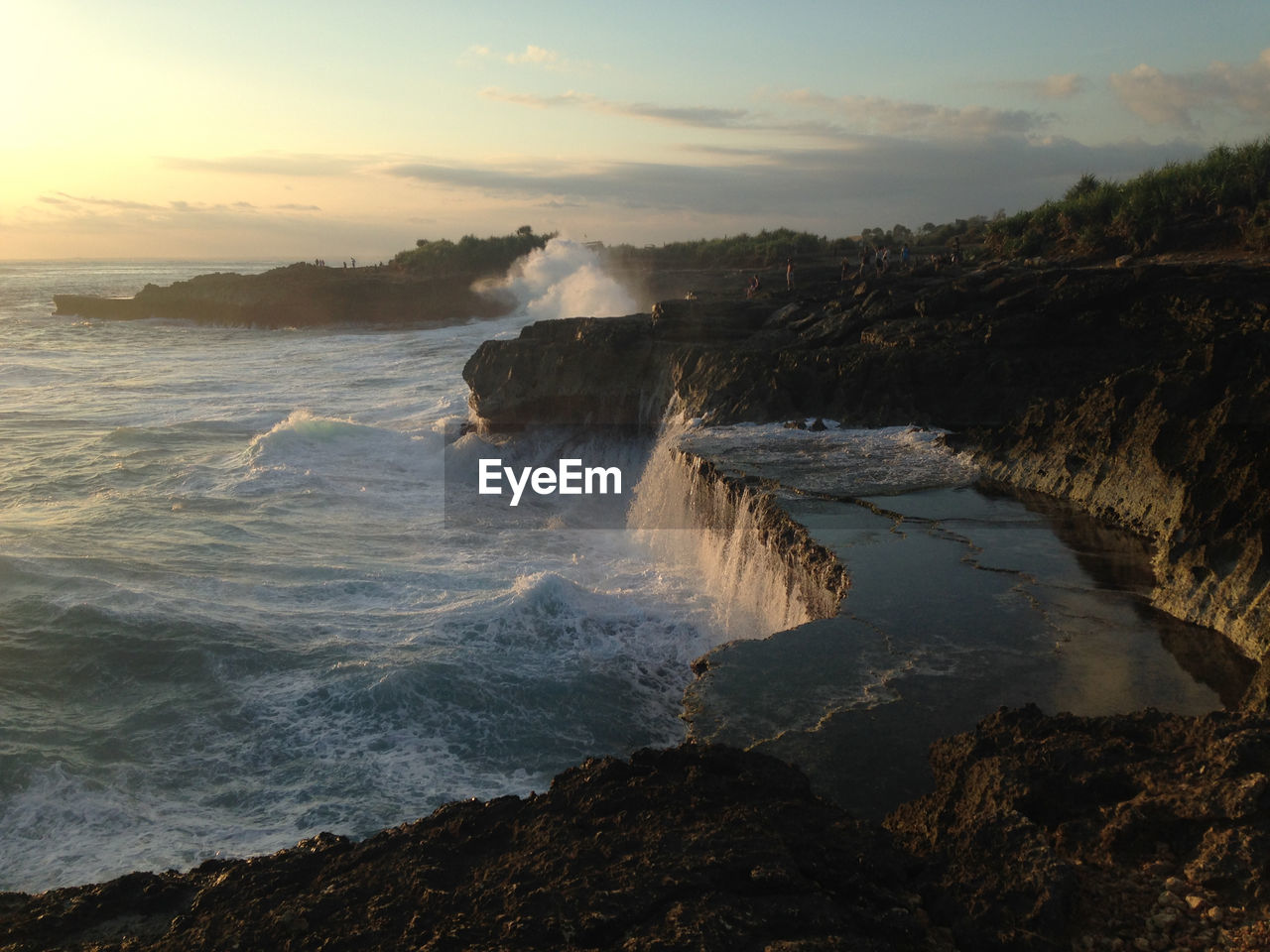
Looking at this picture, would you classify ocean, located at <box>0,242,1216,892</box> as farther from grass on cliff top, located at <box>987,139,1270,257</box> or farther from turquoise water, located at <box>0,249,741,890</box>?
grass on cliff top, located at <box>987,139,1270,257</box>

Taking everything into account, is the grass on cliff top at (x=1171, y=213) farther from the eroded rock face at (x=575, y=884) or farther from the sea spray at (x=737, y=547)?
the eroded rock face at (x=575, y=884)

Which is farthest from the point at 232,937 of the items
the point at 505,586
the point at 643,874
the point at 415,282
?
the point at 415,282

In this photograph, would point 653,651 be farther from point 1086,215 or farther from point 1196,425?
point 1086,215

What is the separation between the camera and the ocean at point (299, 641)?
23.8 feet

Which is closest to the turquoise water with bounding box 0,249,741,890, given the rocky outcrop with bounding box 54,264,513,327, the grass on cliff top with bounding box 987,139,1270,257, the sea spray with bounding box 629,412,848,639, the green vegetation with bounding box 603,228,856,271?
the sea spray with bounding box 629,412,848,639

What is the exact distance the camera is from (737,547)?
35.9ft

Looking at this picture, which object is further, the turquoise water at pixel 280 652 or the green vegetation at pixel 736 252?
the green vegetation at pixel 736 252

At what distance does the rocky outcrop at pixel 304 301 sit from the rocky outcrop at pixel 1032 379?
3700 cm

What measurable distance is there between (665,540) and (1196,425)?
6946mm

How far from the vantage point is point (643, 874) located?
12.7 feet

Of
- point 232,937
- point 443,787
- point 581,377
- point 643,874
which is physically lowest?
point 443,787

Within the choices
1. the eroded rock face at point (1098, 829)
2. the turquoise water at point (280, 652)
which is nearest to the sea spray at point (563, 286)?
the turquoise water at point (280, 652)

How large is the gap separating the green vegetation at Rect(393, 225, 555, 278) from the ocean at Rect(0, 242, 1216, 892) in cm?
4333


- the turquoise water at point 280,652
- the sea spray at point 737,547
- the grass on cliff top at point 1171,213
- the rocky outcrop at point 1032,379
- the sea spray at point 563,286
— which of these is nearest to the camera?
the turquoise water at point 280,652
